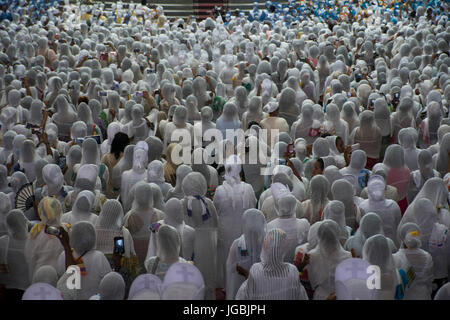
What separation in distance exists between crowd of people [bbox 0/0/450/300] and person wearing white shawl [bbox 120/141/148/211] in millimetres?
15

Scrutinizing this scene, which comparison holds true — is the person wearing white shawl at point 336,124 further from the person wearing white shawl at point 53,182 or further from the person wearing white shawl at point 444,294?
the person wearing white shawl at point 444,294

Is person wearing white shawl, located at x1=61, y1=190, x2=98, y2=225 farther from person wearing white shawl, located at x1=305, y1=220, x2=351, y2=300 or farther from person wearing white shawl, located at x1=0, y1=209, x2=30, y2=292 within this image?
person wearing white shawl, located at x1=305, y1=220, x2=351, y2=300

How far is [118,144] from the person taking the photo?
7145 mm

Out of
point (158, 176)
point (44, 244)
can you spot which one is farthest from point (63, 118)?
point (44, 244)

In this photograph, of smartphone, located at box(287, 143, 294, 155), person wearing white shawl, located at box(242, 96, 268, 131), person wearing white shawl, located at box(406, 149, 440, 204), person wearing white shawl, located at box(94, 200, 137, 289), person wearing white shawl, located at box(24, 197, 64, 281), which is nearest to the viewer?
person wearing white shawl, located at box(24, 197, 64, 281)

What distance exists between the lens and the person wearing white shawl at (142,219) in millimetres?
5557

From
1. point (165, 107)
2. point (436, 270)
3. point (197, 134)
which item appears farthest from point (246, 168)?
point (165, 107)

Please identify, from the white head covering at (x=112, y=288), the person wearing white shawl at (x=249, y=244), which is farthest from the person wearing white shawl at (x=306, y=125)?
the white head covering at (x=112, y=288)

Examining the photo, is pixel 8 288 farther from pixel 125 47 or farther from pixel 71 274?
pixel 125 47

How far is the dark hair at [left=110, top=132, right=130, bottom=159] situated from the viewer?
23.4 feet

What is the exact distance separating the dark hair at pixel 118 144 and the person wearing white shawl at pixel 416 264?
3.50 meters

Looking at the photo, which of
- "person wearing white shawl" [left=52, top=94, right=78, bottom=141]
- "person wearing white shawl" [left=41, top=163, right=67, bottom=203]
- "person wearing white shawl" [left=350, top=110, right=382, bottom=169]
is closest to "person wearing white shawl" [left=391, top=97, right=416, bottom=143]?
"person wearing white shawl" [left=350, top=110, right=382, bottom=169]

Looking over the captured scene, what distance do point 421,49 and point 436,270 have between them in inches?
341

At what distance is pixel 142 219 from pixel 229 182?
0.89 m
